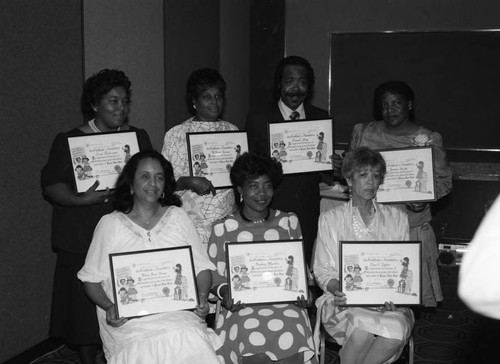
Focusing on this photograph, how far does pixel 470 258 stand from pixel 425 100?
6.84m

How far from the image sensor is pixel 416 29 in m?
7.26

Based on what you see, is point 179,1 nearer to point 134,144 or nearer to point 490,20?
point 134,144

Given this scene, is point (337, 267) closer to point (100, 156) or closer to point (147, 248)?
point (147, 248)

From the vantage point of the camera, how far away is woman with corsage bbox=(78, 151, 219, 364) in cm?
284

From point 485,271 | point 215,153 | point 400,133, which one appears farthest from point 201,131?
point 485,271

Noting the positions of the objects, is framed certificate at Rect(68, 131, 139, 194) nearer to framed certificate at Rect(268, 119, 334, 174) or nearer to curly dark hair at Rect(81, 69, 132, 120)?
curly dark hair at Rect(81, 69, 132, 120)

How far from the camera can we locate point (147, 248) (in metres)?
3.04

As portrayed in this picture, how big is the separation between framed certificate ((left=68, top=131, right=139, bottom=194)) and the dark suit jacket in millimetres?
964

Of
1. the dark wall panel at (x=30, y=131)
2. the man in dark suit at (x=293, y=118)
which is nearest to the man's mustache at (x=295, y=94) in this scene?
the man in dark suit at (x=293, y=118)

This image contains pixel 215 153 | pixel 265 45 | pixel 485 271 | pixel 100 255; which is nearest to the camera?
pixel 485 271

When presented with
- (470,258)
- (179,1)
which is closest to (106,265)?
(470,258)

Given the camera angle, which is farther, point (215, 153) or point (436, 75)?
point (436, 75)

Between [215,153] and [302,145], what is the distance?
1.83 ft

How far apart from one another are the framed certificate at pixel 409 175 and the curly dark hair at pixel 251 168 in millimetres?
777
